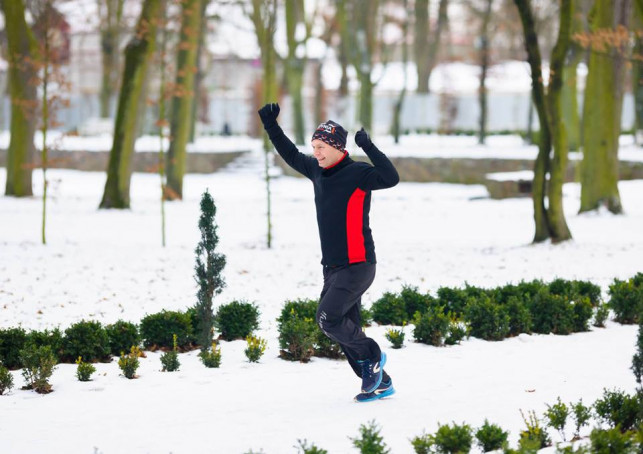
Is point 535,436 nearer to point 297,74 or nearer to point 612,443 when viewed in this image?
point 612,443

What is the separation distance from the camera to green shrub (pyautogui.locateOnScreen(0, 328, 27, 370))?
7.67 m

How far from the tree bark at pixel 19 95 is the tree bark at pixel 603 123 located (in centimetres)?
1133

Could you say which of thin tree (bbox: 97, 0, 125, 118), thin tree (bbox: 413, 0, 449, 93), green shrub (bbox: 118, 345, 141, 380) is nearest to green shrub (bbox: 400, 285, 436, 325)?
green shrub (bbox: 118, 345, 141, 380)

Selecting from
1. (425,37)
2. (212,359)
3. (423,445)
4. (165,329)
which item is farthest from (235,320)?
(425,37)

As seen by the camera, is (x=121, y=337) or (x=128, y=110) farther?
(x=128, y=110)

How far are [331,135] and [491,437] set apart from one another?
6.88 ft

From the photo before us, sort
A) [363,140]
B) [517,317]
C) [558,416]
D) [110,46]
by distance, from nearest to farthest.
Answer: [558,416], [363,140], [517,317], [110,46]

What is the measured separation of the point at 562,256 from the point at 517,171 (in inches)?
652

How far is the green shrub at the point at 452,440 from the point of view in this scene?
5.02 meters

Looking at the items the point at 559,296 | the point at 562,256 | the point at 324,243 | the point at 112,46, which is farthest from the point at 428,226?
the point at 112,46

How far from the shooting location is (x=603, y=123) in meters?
18.9

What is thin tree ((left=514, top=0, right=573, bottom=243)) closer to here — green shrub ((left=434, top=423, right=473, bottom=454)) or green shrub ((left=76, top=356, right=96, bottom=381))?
green shrub ((left=76, top=356, right=96, bottom=381))

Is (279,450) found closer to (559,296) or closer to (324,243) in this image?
(324,243)

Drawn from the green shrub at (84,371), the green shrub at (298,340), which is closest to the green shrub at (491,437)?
the green shrub at (298,340)
